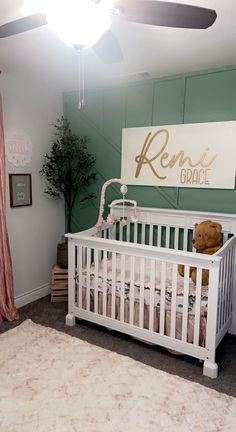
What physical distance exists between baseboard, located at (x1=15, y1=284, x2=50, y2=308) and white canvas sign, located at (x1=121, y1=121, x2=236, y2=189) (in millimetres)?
1541

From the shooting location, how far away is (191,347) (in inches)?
86.0

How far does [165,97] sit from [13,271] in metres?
2.27

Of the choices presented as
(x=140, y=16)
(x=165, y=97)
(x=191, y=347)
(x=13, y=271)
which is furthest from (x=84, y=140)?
(x=191, y=347)

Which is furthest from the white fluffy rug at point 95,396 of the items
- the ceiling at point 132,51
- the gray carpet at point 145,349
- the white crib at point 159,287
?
the ceiling at point 132,51

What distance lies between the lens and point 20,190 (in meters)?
3.08

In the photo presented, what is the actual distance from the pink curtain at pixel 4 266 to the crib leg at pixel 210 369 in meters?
1.75

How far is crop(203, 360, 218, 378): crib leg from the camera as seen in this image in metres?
2.09

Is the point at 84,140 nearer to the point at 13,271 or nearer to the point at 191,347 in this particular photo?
the point at 13,271

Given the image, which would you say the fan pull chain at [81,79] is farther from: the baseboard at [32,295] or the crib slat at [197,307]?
the baseboard at [32,295]

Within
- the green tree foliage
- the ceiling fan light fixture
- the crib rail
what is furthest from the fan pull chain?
the crib rail

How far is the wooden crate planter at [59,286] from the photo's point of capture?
323cm

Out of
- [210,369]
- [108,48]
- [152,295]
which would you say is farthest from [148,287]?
[108,48]

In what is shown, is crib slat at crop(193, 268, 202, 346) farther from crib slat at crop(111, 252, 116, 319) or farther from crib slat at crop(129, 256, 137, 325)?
crib slat at crop(111, 252, 116, 319)

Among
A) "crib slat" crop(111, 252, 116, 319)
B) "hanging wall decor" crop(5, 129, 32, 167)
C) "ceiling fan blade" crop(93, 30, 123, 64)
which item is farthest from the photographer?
"hanging wall decor" crop(5, 129, 32, 167)
